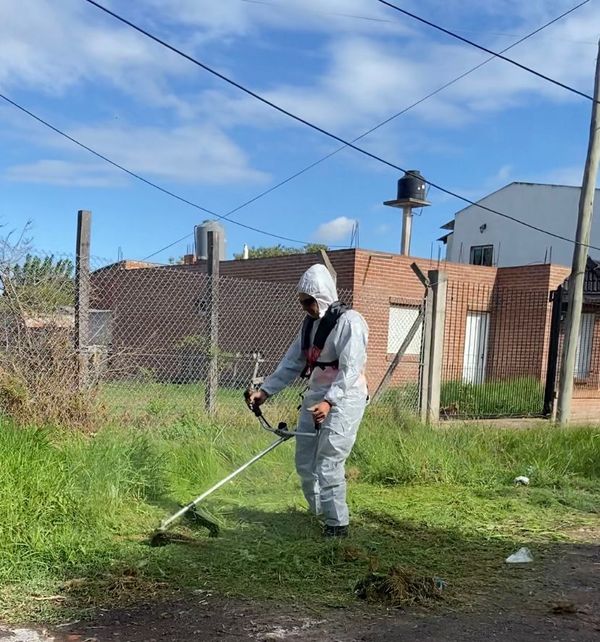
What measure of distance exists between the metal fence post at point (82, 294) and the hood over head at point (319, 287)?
225cm

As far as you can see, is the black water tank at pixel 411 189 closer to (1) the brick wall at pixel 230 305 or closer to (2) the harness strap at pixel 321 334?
(1) the brick wall at pixel 230 305

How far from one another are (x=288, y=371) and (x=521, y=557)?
2022mm

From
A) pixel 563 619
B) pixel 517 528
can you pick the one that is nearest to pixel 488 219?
pixel 517 528

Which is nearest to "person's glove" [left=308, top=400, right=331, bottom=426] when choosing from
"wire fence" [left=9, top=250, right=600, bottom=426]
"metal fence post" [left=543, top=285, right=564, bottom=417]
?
"wire fence" [left=9, top=250, right=600, bottom=426]

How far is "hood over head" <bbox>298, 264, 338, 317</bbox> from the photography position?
184 inches

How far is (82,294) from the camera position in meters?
5.93

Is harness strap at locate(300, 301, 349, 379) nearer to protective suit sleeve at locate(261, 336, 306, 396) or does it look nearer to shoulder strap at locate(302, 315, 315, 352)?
shoulder strap at locate(302, 315, 315, 352)

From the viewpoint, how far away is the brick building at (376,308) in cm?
1227

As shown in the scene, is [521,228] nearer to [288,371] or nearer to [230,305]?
[230,305]

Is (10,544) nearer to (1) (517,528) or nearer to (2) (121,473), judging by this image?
(2) (121,473)

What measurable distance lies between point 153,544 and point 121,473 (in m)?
0.84

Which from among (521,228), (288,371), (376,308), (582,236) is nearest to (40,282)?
(288,371)

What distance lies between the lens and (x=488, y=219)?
26500 mm

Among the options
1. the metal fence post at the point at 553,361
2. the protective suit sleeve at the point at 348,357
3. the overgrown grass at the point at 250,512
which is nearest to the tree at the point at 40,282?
the overgrown grass at the point at 250,512
